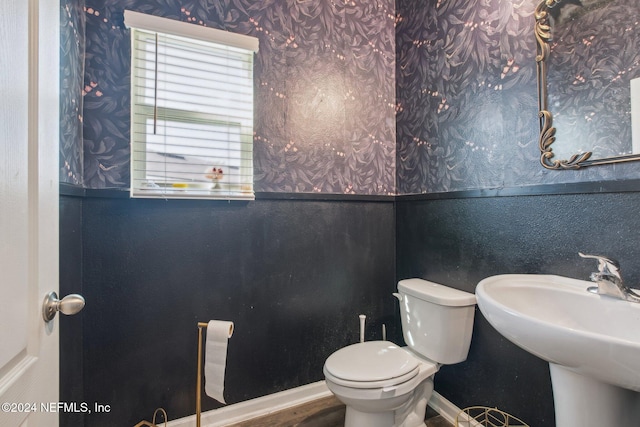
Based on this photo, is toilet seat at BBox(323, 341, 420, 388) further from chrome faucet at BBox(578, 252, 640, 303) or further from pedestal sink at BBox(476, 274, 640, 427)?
chrome faucet at BBox(578, 252, 640, 303)

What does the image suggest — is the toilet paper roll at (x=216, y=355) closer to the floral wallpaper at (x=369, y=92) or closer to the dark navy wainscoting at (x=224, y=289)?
the dark navy wainscoting at (x=224, y=289)

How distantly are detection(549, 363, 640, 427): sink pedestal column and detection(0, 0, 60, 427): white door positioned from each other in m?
1.29

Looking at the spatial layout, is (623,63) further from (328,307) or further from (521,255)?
(328,307)

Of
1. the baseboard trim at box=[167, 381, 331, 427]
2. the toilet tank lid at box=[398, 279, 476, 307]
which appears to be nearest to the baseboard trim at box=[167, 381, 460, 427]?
the baseboard trim at box=[167, 381, 331, 427]

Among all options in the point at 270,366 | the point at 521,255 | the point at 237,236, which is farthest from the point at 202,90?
the point at 521,255

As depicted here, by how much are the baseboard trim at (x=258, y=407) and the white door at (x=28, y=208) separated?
1.00 meters

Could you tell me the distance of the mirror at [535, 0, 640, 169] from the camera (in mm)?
988

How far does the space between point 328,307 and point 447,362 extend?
27.9 inches

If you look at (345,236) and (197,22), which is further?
(345,236)

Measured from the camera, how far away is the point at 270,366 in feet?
5.56

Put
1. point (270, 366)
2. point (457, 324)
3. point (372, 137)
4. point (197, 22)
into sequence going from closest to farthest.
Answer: point (457, 324), point (197, 22), point (270, 366), point (372, 137)

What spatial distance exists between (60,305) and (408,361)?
4.29ft

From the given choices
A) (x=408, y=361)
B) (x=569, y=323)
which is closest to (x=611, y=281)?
(x=569, y=323)

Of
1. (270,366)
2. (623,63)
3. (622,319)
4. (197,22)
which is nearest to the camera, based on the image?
(622,319)
